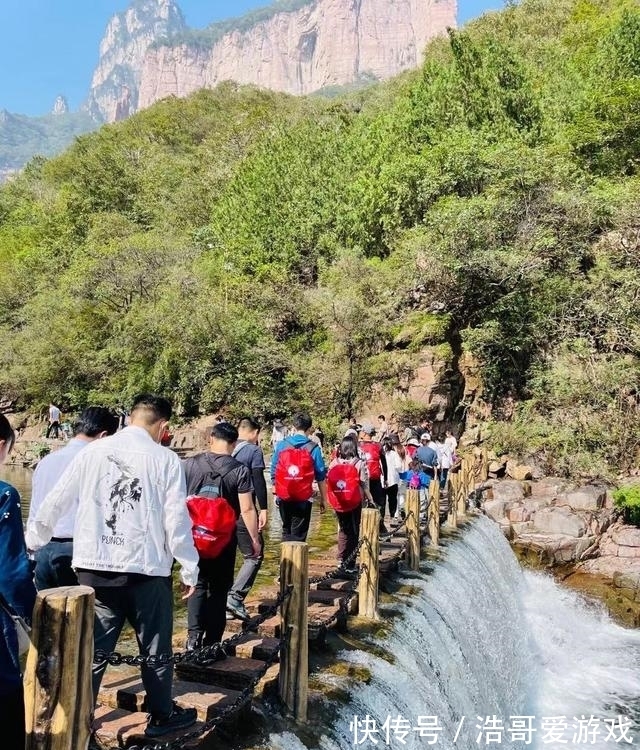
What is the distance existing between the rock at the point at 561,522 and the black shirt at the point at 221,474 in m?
12.2

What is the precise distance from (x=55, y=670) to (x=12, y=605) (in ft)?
0.99

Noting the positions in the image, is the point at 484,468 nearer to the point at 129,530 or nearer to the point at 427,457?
the point at 427,457

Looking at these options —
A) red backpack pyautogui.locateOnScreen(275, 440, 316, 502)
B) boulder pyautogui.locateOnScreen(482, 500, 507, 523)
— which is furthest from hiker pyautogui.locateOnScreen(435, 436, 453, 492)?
red backpack pyautogui.locateOnScreen(275, 440, 316, 502)

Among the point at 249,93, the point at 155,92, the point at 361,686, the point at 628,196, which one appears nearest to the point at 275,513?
the point at 361,686

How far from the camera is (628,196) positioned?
19828mm

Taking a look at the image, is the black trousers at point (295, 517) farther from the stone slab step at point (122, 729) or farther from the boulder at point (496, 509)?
the boulder at point (496, 509)

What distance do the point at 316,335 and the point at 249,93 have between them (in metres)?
40.6

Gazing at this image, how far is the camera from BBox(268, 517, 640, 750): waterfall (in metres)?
5.56

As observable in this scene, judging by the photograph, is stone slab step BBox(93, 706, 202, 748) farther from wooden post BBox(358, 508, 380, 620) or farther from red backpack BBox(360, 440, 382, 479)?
red backpack BBox(360, 440, 382, 479)

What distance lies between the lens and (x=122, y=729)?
3.85 m

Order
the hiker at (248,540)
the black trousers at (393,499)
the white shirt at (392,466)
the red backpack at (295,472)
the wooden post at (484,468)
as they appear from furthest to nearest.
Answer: the wooden post at (484,468)
the black trousers at (393,499)
the white shirt at (392,466)
the red backpack at (295,472)
the hiker at (248,540)

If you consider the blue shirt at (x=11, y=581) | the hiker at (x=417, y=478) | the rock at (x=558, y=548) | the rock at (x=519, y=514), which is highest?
the blue shirt at (x=11, y=581)

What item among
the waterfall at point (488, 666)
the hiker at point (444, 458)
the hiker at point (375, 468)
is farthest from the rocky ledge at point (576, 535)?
the hiker at point (375, 468)

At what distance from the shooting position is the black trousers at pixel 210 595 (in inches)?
188
